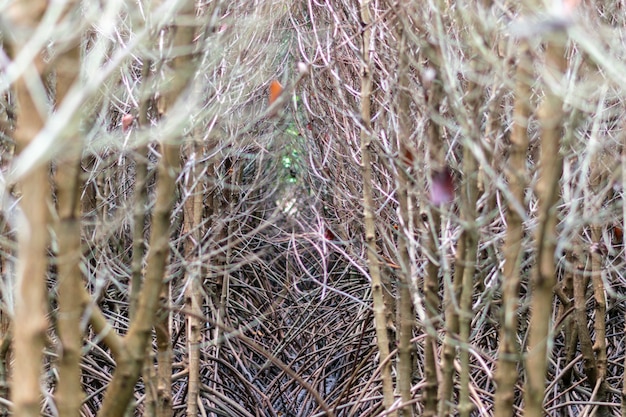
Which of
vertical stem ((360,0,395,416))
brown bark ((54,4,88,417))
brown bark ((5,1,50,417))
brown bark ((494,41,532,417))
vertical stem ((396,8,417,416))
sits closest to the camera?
brown bark ((5,1,50,417))

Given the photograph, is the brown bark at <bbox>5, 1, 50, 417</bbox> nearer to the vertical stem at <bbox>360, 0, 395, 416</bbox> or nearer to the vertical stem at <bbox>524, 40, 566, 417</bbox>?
the vertical stem at <bbox>524, 40, 566, 417</bbox>

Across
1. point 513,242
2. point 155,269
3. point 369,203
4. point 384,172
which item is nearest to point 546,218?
point 513,242

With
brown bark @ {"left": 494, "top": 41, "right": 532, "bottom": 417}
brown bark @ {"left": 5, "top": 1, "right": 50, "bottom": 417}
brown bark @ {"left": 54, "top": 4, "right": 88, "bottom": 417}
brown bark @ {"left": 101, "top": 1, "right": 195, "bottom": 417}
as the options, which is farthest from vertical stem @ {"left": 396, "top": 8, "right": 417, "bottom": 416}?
brown bark @ {"left": 5, "top": 1, "right": 50, "bottom": 417}

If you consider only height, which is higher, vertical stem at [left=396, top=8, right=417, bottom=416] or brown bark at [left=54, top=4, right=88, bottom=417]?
brown bark at [left=54, top=4, right=88, bottom=417]

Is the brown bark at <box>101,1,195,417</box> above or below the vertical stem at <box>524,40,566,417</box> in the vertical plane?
above

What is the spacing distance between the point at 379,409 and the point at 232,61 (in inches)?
57.6

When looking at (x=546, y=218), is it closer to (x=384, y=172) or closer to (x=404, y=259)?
(x=404, y=259)

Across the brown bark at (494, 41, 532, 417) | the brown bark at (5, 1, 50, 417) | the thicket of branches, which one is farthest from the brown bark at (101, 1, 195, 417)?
the brown bark at (494, 41, 532, 417)

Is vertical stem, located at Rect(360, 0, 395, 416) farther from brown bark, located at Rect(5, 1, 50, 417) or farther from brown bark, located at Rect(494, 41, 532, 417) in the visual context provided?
brown bark, located at Rect(5, 1, 50, 417)

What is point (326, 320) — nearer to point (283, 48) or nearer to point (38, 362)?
point (283, 48)

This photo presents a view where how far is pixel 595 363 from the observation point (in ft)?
9.00

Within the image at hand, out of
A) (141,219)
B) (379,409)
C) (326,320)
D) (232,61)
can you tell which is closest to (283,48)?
(232,61)

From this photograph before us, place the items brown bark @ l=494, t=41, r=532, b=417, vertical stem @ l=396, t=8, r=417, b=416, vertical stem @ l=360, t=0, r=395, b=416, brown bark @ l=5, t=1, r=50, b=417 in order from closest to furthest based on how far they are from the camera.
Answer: brown bark @ l=5, t=1, r=50, b=417 → brown bark @ l=494, t=41, r=532, b=417 → vertical stem @ l=396, t=8, r=417, b=416 → vertical stem @ l=360, t=0, r=395, b=416

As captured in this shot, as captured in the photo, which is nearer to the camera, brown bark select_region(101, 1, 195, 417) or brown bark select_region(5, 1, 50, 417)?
brown bark select_region(5, 1, 50, 417)
